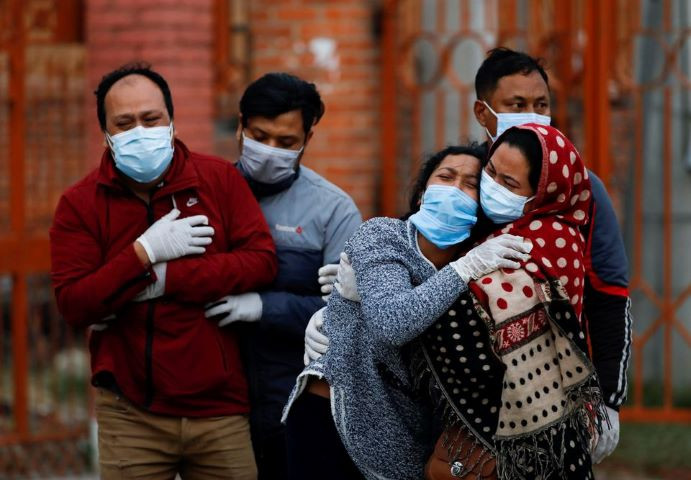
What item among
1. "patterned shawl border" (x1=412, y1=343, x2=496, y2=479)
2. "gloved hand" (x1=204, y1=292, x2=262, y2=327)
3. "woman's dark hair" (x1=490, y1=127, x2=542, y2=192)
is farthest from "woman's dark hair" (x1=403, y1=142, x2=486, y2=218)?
"gloved hand" (x1=204, y1=292, x2=262, y2=327)

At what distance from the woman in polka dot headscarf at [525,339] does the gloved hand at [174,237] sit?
85cm

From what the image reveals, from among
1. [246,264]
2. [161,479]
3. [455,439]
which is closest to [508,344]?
[455,439]

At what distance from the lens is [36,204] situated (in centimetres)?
627

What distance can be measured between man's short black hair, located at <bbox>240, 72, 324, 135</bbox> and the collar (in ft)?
0.83

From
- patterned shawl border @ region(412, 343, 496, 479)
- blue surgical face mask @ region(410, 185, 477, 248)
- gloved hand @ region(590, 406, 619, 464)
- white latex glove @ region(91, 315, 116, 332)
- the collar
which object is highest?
the collar

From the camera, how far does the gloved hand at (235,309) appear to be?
372 cm

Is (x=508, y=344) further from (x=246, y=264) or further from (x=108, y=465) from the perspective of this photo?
(x=108, y=465)

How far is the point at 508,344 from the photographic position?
10.0 feet

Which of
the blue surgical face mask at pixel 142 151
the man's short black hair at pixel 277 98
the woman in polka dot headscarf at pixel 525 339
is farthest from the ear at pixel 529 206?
the blue surgical face mask at pixel 142 151

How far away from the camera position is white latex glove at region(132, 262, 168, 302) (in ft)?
12.0

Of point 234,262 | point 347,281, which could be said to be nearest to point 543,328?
point 347,281

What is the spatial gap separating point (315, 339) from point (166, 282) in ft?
1.56

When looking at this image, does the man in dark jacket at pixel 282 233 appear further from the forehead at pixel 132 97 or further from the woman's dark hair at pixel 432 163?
the woman's dark hair at pixel 432 163

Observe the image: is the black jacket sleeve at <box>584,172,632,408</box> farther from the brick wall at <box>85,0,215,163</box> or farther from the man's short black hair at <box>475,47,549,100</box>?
the brick wall at <box>85,0,215,163</box>
